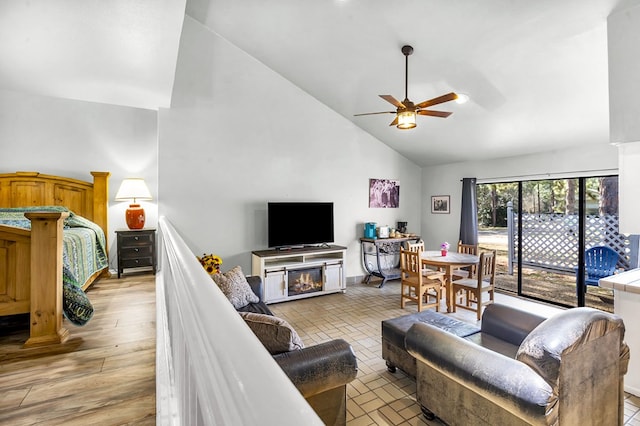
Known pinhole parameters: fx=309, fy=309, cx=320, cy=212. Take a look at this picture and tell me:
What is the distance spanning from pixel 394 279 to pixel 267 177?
2.93 metres

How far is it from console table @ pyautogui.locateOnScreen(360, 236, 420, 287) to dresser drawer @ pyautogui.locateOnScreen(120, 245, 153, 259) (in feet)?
11.0

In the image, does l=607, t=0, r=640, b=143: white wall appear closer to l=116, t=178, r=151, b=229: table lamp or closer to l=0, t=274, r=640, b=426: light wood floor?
l=0, t=274, r=640, b=426: light wood floor

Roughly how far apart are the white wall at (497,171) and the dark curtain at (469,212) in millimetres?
192

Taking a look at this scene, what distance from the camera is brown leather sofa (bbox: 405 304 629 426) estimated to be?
141 cm

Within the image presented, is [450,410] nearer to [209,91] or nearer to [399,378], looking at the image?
[399,378]

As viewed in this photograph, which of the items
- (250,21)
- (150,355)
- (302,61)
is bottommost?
(150,355)

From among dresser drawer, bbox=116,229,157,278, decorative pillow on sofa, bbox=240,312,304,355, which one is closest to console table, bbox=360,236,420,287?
dresser drawer, bbox=116,229,157,278

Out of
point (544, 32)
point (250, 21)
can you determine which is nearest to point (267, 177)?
point (250, 21)

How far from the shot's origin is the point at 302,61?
414 cm

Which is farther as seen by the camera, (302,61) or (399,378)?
(302,61)

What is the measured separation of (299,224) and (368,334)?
197 cm

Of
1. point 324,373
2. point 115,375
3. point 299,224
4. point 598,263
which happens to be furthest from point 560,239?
point 115,375

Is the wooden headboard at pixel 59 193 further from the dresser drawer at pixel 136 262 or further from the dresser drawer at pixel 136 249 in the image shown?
the dresser drawer at pixel 136 262

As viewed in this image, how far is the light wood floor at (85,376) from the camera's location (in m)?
1.53
